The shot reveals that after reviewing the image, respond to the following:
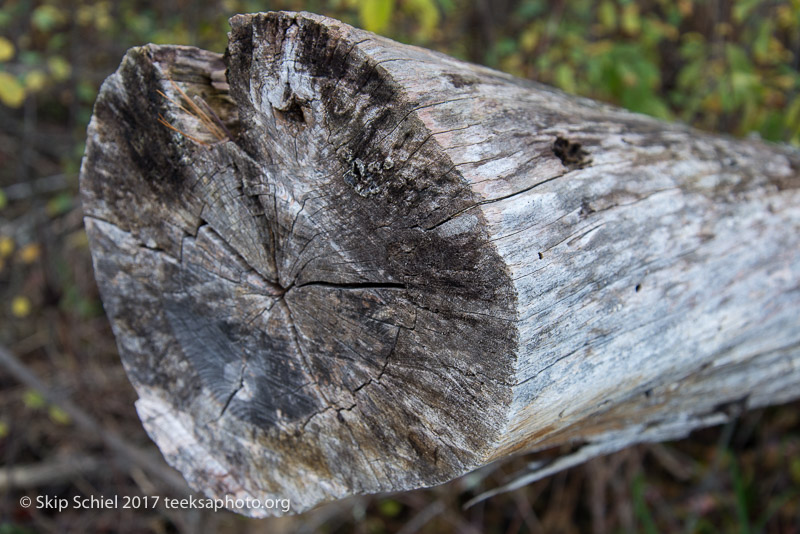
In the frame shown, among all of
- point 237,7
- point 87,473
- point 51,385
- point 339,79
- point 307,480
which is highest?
point 237,7

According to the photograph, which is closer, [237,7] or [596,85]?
[596,85]

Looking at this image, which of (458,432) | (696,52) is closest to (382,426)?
(458,432)

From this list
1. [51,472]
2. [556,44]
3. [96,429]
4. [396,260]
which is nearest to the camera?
[396,260]

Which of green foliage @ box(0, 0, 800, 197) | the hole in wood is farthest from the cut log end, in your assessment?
green foliage @ box(0, 0, 800, 197)

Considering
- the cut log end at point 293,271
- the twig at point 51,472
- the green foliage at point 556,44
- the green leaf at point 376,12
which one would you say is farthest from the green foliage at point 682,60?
the twig at point 51,472

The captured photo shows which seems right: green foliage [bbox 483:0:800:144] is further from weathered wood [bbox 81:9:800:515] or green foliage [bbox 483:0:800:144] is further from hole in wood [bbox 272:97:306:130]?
hole in wood [bbox 272:97:306:130]

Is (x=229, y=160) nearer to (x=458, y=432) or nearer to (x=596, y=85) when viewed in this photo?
(x=458, y=432)

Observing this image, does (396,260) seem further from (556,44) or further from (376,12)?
(556,44)

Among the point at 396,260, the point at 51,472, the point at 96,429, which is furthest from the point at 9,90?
the point at 396,260
